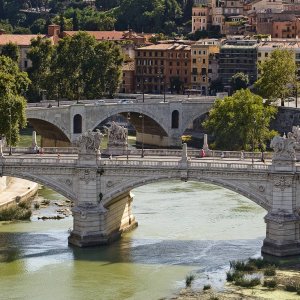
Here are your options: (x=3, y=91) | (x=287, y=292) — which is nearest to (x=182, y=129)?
(x=3, y=91)

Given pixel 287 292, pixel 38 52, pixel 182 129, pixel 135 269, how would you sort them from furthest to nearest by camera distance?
pixel 38 52 → pixel 182 129 → pixel 135 269 → pixel 287 292

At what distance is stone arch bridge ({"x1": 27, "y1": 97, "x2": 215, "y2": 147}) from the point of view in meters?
78.2

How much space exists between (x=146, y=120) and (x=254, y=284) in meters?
43.9

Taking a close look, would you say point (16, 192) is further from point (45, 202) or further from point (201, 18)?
point (201, 18)

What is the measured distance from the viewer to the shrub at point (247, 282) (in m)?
42.3

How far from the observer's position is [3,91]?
66062mm

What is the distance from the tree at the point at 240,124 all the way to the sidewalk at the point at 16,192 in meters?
13.1

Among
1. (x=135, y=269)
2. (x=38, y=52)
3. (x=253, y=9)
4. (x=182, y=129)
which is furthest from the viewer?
(x=253, y=9)

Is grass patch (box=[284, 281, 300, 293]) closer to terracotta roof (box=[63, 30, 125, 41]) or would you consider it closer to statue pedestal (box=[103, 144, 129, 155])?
statue pedestal (box=[103, 144, 129, 155])

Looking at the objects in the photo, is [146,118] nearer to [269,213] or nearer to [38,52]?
[38,52]

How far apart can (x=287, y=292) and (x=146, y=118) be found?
44514 millimetres

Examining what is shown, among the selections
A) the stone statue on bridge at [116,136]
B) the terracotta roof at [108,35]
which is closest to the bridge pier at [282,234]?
the stone statue on bridge at [116,136]

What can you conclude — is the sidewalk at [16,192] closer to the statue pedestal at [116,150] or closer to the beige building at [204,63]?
the statue pedestal at [116,150]

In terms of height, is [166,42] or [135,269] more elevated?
[166,42]
